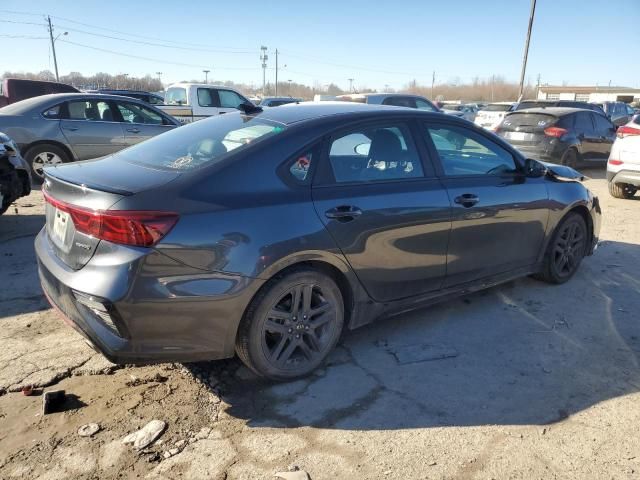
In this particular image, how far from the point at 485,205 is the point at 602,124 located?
10.8m

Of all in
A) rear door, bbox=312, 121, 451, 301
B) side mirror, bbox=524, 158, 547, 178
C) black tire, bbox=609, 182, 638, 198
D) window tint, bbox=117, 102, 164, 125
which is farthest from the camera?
window tint, bbox=117, 102, 164, 125

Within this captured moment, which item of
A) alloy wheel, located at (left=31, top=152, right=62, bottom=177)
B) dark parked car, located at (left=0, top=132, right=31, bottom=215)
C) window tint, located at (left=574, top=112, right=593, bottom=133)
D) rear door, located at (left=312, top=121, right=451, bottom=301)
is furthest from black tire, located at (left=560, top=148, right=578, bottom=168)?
dark parked car, located at (left=0, top=132, right=31, bottom=215)

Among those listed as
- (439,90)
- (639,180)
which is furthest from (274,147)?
(439,90)

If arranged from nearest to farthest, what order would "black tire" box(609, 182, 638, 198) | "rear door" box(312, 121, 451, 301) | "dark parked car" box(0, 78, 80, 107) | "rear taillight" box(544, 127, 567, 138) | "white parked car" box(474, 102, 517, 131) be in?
1. "rear door" box(312, 121, 451, 301)
2. "black tire" box(609, 182, 638, 198)
3. "rear taillight" box(544, 127, 567, 138)
4. "dark parked car" box(0, 78, 80, 107)
5. "white parked car" box(474, 102, 517, 131)

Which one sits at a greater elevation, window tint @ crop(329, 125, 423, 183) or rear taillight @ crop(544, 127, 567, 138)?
window tint @ crop(329, 125, 423, 183)

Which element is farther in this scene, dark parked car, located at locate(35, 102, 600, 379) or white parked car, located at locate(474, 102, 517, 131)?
white parked car, located at locate(474, 102, 517, 131)

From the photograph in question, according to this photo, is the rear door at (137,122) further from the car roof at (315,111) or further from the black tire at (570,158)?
the black tire at (570,158)

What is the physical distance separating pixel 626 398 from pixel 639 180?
647cm

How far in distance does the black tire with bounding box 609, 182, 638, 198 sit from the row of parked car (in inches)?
1.0

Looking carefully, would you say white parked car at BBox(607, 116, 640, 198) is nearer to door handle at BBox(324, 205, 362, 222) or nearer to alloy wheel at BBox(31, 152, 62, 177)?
door handle at BBox(324, 205, 362, 222)

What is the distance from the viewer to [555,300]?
14.6 feet

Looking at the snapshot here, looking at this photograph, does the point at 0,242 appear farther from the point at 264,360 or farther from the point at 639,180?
the point at 639,180

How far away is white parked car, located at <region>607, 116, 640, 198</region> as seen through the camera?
8.21 meters

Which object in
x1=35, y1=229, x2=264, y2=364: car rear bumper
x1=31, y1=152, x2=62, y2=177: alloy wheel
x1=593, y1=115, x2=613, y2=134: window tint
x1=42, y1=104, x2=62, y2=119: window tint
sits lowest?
x1=31, y1=152, x2=62, y2=177: alloy wheel
